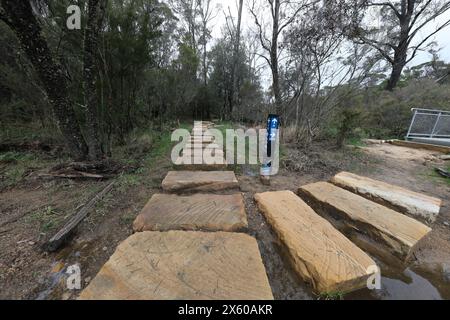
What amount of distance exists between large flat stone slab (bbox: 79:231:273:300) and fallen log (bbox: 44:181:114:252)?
398mm

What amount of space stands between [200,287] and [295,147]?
3.42 m

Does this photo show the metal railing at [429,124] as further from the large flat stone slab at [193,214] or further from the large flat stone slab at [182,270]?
the large flat stone slab at [182,270]

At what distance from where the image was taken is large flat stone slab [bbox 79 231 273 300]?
751mm

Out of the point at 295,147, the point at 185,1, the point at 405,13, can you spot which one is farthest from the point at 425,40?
the point at 185,1

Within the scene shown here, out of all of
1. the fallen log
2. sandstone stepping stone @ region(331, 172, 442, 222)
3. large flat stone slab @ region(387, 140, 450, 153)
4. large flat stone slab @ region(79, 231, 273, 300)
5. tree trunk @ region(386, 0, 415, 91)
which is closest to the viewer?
large flat stone slab @ region(79, 231, 273, 300)

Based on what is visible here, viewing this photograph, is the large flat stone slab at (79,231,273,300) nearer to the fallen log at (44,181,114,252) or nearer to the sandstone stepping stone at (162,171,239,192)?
the fallen log at (44,181,114,252)

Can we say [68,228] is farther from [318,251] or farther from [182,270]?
[318,251]

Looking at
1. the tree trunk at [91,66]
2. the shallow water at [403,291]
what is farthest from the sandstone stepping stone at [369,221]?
the tree trunk at [91,66]

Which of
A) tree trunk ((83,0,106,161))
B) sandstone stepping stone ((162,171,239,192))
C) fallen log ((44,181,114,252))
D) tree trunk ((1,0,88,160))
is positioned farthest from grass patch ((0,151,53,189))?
sandstone stepping stone ((162,171,239,192))

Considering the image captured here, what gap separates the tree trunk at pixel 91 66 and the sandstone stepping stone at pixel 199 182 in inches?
43.5

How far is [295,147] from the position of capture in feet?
12.3

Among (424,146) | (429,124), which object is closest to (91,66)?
(424,146)

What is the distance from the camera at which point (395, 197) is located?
5.21 feet
